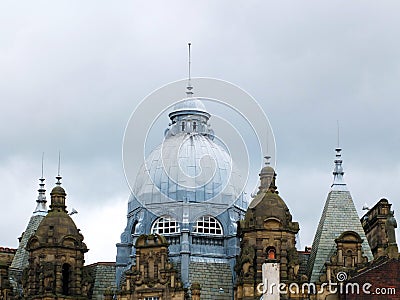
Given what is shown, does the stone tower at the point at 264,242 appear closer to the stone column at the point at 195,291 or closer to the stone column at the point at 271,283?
the stone column at the point at 195,291

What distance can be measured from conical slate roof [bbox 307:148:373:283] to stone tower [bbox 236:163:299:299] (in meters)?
2.47

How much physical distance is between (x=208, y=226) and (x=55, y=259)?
37.3 feet

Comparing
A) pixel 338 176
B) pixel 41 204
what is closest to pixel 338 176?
pixel 338 176

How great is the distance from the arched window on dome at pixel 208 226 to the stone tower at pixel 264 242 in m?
5.83

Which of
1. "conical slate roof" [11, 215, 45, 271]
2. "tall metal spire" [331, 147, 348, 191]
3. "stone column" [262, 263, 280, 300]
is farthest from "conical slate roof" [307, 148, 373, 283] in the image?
"stone column" [262, 263, 280, 300]

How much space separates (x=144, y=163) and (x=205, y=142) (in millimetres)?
4848

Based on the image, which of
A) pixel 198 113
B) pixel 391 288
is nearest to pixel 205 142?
pixel 198 113

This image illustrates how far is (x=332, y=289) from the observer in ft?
360

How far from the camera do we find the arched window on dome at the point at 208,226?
117750 mm

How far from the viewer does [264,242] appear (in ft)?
365

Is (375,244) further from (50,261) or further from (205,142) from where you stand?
(50,261)

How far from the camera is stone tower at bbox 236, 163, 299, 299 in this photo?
110312mm

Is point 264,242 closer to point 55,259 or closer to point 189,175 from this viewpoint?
point 189,175

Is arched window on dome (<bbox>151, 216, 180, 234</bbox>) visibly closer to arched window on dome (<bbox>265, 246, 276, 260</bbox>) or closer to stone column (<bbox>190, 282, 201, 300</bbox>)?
stone column (<bbox>190, 282, 201, 300</bbox>)
